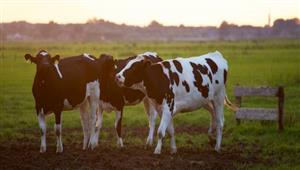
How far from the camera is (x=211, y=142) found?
1561 centimetres

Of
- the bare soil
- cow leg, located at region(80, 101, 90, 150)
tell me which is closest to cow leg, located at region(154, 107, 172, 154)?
the bare soil

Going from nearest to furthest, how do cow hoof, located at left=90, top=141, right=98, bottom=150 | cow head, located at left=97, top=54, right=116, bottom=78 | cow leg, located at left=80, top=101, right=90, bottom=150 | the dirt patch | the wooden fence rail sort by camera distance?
the dirt patch, cow hoof, located at left=90, top=141, right=98, bottom=150, cow leg, located at left=80, top=101, right=90, bottom=150, cow head, located at left=97, top=54, right=116, bottom=78, the wooden fence rail

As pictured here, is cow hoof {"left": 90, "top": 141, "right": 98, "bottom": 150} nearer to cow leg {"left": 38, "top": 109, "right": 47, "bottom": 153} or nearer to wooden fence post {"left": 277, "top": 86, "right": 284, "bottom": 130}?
cow leg {"left": 38, "top": 109, "right": 47, "bottom": 153}

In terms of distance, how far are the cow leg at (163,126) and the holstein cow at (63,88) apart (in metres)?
2.30

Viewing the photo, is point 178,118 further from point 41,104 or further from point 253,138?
point 41,104

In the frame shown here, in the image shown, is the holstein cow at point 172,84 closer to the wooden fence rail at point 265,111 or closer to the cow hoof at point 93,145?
the cow hoof at point 93,145

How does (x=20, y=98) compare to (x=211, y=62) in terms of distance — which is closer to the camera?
(x=211, y=62)

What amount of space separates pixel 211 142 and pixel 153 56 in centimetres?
324

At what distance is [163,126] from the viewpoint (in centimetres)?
1398

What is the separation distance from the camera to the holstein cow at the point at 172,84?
14.2 meters

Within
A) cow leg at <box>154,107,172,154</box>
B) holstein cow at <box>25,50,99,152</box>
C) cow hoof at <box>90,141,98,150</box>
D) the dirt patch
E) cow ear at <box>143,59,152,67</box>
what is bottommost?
cow hoof at <box>90,141,98,150</box>

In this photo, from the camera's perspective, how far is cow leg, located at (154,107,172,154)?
13.9m

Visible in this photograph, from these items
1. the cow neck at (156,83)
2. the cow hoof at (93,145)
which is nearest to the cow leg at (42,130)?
the cow hoof at (93,145)

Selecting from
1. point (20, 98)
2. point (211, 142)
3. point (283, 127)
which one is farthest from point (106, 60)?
point (20, 98)
